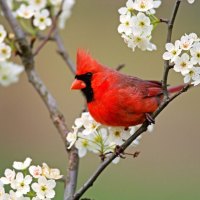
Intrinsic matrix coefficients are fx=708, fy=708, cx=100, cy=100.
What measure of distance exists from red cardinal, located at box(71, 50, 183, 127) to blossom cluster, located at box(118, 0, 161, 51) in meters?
0.31

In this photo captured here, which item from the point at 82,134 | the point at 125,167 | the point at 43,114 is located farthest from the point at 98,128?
the point at 43,114

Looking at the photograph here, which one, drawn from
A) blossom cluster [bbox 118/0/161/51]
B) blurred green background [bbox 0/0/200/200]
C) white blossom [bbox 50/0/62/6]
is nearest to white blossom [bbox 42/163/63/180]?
blossom cluster [bbox 118/0/161/51]

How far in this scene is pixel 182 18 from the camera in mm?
7840

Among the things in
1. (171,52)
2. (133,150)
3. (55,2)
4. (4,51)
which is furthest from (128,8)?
(133,150)

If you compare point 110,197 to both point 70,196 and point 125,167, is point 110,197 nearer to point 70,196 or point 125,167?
point 125,167

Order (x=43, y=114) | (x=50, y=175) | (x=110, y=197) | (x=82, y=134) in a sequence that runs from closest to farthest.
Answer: (x=50, y=175), (x=82, y=134), (x=110, y=197), (x=43, y=114)

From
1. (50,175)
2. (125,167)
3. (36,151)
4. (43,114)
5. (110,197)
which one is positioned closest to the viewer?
(50,175)

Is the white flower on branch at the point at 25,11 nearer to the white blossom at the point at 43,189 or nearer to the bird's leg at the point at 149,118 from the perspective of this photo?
the bird's leg at the point at 149,118

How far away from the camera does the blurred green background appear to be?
5.59 metres

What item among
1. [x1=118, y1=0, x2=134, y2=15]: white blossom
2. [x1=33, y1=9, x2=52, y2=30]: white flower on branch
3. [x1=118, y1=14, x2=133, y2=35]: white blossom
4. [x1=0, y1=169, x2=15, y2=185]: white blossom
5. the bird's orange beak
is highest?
[x1=118, y1=0, x2=134, y2=15]: white blossom

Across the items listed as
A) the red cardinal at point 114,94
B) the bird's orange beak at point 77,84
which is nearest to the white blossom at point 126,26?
the red cardinal at point 114,94

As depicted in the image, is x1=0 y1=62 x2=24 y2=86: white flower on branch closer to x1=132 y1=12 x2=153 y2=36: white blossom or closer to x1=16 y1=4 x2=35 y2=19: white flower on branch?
x1=16 y1=4 x2=35 y2=19: white flower on branch

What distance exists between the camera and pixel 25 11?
3002mm

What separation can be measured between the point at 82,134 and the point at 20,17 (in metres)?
0.84
